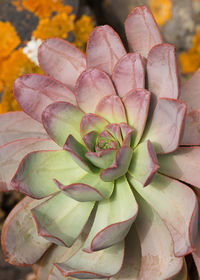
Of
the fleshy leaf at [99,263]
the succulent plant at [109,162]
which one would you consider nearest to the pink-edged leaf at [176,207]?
the succulent plant at [109,162]

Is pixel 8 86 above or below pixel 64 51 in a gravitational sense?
below

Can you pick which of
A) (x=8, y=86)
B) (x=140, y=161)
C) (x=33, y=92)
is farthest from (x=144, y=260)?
(x=8, y=86)

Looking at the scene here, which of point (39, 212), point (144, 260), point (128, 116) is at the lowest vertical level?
point (144, 260)

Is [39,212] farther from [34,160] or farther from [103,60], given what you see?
[103,60]

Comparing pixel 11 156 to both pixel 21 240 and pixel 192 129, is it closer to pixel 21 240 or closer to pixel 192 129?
pixel 21 240

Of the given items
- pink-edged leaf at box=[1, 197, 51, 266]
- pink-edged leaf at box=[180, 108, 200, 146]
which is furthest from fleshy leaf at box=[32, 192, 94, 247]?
pink-edged leaf at box=[180, 108, 200, 146]

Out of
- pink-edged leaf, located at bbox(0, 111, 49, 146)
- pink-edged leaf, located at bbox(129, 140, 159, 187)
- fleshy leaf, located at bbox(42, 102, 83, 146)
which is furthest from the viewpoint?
pink-edged leaf, located at bbox(0, 111, 49, 146)

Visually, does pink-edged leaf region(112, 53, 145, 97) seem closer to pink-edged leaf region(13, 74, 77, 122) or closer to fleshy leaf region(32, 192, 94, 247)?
pink-edged leaf region(13, 74, 77, 122)

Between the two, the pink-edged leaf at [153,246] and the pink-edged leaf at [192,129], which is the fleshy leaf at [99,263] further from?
the pink-edged leaf at [192,129]

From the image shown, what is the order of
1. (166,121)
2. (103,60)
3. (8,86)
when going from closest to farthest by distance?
(166,121)
(103,60)
(8,86)
